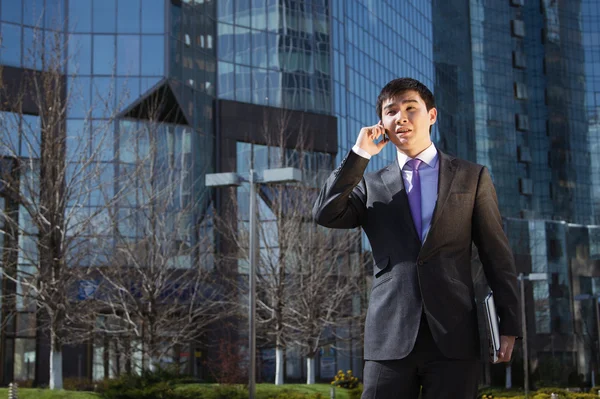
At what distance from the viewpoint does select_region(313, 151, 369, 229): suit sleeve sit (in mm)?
3918

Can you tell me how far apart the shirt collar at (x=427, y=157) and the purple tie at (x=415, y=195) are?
2 centimetres

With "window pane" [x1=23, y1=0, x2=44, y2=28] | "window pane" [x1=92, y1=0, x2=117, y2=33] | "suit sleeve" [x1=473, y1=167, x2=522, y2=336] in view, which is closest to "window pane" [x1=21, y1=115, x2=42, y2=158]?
"window pane" [x1=23, y1=0, x2=44, y2=28]

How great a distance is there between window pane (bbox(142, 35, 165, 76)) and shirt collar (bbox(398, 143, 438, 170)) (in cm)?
3943

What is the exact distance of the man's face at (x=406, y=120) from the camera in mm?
4020

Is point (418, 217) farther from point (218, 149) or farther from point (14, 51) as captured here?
point (218, 149)

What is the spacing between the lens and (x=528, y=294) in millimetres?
66188

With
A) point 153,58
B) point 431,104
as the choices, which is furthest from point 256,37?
point 431,104

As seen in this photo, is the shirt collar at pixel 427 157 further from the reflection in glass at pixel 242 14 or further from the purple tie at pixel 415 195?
the reflection in glass at pixel 242 14

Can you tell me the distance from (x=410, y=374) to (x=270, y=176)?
16894mm

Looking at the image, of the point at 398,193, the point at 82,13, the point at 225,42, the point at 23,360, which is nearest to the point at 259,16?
the point at 225,42

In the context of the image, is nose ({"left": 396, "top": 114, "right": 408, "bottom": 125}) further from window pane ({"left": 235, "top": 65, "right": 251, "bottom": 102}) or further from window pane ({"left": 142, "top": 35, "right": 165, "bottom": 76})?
window pane ({"left": 235, "top": 65, "right": 251, "bottom": 102})

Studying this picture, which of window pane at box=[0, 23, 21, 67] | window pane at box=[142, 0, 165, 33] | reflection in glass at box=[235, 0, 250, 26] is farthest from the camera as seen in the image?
reflection in glass at box=[235, 0, 250, 26]

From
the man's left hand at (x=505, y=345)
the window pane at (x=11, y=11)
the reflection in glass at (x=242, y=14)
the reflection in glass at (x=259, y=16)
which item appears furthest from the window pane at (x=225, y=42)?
the man's left hand at (x=505, y=345)

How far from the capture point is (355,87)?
5412 centimetres
